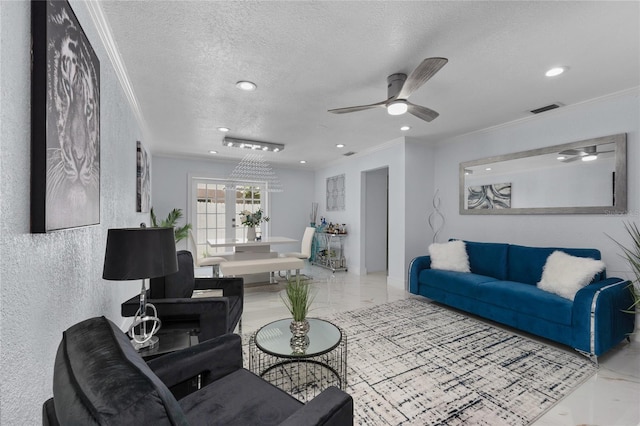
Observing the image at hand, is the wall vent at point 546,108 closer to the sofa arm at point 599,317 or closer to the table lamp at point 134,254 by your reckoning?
the sofa arm at point 599,317

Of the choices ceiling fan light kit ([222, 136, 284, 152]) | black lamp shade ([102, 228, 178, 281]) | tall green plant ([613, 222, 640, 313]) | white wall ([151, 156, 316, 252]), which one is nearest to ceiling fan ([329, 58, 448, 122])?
black lamp shade ([102, 228, 178, 281])

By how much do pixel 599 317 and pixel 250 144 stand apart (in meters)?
4.70

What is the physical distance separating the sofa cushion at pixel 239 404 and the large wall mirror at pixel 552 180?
3.73 m

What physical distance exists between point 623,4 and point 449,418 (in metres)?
2.70

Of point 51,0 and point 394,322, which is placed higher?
point 51,0

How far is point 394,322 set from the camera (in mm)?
3227

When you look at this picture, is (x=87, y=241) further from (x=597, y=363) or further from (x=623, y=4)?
(x=597, y=363)

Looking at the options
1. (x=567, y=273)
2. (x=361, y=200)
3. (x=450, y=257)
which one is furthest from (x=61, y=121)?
(x=361, y=200)

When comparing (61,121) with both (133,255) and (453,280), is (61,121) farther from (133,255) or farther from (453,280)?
(453,280)

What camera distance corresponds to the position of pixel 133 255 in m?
1.45

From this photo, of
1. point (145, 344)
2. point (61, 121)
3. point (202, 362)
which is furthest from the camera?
point (145, 344)

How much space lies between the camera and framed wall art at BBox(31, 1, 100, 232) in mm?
1019

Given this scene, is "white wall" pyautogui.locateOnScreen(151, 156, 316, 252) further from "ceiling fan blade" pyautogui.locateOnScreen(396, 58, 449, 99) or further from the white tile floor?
"ceiling fan blade" pyautogui.locateOnScreen(396, 58, 449, 99)

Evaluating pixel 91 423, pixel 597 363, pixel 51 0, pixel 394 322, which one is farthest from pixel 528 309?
pixel 51 0
